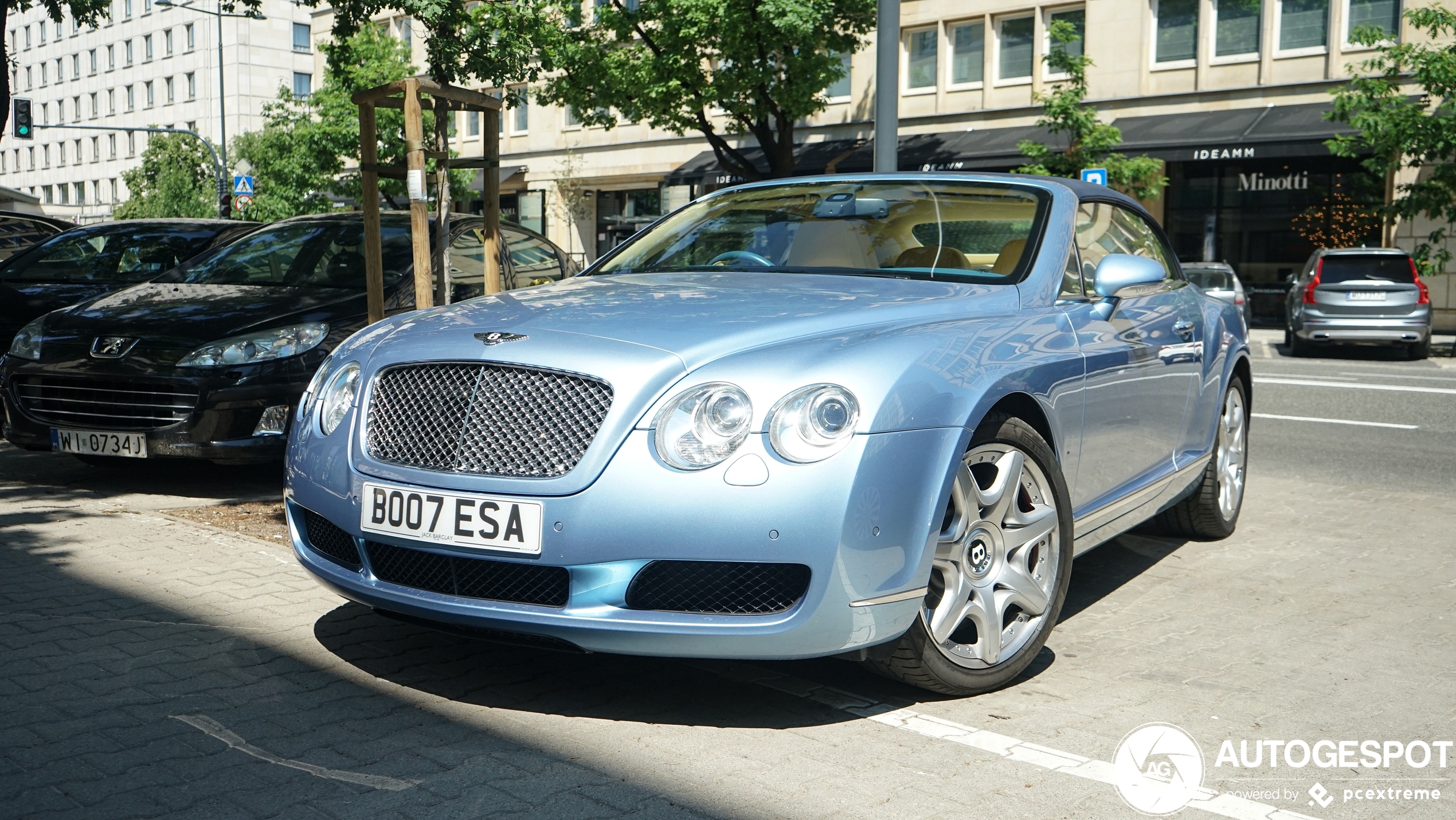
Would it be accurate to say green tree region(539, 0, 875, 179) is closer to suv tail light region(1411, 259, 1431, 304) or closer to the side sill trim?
suv tail light region(1411, 259, 1431, 304)

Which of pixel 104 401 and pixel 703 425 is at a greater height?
pixel 703 425

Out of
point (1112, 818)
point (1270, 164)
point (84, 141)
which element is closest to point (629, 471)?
point (1112, 818)

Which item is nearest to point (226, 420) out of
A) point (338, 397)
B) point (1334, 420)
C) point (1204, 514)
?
point (338, 397)

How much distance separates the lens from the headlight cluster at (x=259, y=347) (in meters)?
6.70

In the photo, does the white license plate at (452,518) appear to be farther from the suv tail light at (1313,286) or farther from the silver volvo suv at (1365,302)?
the suv tail light at (1313,286)

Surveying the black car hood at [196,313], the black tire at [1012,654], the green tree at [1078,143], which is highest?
the green tree at [1078,143]

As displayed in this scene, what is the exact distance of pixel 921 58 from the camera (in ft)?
105

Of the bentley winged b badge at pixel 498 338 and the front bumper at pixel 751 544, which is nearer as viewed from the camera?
the front bumper at pixel 751 544

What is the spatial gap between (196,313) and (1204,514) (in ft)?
16.5

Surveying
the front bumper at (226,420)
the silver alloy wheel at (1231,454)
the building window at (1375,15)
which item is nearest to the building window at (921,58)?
the building window at (1375,15)

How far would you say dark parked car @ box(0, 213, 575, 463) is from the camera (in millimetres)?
6660

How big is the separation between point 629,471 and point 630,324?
0.53 meters

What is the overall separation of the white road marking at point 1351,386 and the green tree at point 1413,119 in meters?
8.29
